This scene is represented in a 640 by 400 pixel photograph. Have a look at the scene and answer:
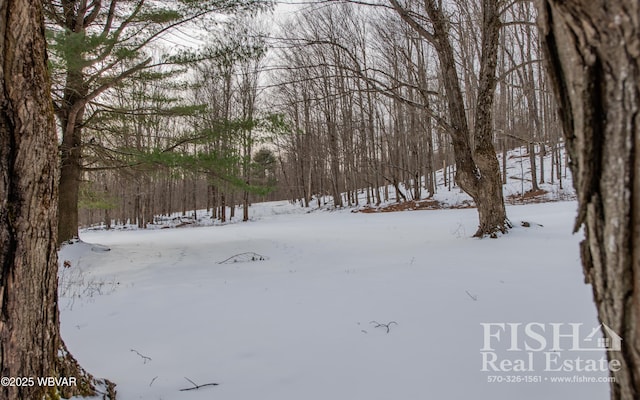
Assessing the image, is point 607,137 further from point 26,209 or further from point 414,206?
point 414,206

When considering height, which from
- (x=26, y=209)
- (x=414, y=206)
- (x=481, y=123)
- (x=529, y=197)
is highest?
(x=481, y=123)

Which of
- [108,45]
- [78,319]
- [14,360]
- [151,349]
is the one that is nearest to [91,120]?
[108,45]

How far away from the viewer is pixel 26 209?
52.5 inches

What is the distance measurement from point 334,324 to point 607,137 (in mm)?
2148

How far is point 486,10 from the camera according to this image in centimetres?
541

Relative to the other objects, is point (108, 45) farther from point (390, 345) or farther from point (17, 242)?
point (390, 345)

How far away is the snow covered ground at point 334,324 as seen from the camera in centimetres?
172

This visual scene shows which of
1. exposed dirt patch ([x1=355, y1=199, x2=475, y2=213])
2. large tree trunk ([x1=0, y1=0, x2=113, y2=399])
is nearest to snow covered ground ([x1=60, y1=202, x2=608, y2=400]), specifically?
large tree trunk ([x1=0, y1=0, x2=113, y2=399])

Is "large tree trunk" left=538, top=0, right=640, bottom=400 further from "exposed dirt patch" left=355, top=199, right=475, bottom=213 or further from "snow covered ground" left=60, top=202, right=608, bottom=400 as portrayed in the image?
"exposed dirt patch" left=355, top=199, right=475, bottom=213

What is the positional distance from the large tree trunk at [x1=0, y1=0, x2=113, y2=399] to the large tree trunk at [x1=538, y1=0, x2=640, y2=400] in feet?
5.84

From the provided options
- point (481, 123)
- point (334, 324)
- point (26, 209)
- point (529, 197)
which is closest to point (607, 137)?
point (26, 209)

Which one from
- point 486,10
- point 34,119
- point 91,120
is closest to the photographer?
point 34,119

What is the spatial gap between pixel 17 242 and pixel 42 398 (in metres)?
0.65

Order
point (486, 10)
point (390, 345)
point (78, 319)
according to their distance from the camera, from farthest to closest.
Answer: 1. point (486, 10)
2. point (78, 319)
3. point (390, 345)
